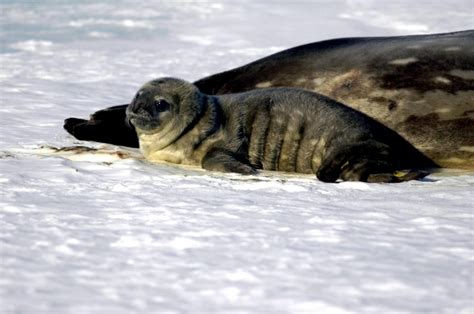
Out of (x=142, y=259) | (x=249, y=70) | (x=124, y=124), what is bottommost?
(x=142, y=259)

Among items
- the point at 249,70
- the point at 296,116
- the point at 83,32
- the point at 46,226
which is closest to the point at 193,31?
the point at 83,32

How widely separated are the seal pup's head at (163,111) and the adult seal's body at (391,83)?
1.37 feet

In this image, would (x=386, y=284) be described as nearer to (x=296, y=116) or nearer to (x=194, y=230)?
(x=194, y=230)

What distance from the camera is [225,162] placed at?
4891mm

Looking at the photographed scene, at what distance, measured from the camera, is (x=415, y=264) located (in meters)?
2.81

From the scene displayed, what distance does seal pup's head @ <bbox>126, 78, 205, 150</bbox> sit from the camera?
5301 millimetres

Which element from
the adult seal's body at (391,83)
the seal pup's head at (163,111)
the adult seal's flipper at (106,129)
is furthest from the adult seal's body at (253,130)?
the adult seal's flipper at (106,129)

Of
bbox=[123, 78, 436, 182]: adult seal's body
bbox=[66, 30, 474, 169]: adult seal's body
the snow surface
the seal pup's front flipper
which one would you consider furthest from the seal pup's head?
bbox=[66, 30, 474, 169]: adult seal's body

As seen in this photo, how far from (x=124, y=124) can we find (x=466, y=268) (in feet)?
10.9

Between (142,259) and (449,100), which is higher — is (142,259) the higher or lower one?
the lower one

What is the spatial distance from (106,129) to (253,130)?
38.9 inches

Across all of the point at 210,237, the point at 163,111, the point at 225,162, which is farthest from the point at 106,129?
the point at 210,237

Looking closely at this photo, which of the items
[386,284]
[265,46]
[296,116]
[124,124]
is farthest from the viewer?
[265,46]

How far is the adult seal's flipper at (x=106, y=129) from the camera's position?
18.7ft
